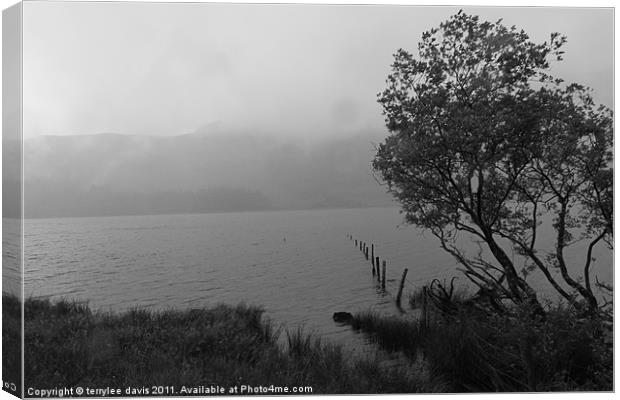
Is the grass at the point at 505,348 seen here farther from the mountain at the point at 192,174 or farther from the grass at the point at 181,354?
the mountain at the point at 192,174

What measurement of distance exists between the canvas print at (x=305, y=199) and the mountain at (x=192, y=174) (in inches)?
1.1

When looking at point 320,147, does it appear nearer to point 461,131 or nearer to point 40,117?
point 461,131

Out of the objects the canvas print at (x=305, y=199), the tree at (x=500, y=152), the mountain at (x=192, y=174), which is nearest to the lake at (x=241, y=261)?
→ the canvas print at (x=305, y=199)

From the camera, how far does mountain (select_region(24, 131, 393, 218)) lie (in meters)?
6.67

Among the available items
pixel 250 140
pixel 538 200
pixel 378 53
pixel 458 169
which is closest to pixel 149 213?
pixel 250 140

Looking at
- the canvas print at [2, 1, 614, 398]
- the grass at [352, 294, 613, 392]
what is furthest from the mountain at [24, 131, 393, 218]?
the grass at [352, 294, 613, 392]

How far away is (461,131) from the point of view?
712cm

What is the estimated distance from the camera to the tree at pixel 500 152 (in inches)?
280

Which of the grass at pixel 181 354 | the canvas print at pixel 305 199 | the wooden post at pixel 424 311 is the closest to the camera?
the grass at pixel 181 354

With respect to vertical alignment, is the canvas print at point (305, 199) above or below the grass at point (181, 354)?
above

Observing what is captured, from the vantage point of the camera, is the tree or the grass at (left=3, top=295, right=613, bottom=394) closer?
the grass at (left=3, top=295, right=613, bottom=394)

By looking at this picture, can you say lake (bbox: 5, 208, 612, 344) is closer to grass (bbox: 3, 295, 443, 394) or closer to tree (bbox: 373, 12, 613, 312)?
grass (bbox: 3, 295, 443, 394)

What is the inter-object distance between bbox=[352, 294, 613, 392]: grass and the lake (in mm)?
396

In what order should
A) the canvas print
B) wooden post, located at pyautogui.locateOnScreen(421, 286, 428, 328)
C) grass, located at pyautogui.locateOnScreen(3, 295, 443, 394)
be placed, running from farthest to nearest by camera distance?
wooden post, located at pyautogui.locateOnScreen(421, 286, 428, 328)
the canvas print
grass, located at pyautogui.locateOnScreen(3, 295, 443, 394)
